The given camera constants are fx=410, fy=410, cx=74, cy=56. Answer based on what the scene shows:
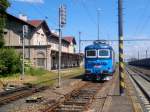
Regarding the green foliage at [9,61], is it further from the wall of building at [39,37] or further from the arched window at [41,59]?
the wall of building at [39,37]

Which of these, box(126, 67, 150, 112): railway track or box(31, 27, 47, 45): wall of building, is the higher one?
box(31, 27, 47, 45): wall of building

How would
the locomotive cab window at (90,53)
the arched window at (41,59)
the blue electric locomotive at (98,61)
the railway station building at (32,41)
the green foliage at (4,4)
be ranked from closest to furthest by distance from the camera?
the blue electric locomotive at (98,61) → the locomotive cab window at (90,53) → the green foliage at (4,4) → the railway station building at (32,41) → the arched window at (41,59)

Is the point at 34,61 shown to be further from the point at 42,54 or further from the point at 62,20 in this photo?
the point at 62,20

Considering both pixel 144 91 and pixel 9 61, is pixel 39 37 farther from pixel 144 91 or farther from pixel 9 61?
pixel 144 91

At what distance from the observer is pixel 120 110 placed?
604 inches

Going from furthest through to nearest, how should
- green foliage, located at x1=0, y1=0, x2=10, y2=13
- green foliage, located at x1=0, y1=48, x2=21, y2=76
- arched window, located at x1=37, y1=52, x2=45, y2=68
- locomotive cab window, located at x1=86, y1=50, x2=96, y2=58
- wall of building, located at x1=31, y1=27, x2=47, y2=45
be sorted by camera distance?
wall of building, located at x1=31, y1=27, x2=47, y2=45 → arched window, located at x1=37, y1=52, x2=45, y2=68 → green foliage, located at x1=0, y1=48, x2=21, y2=76 → green foliage, located at x1=0, y1=0, x2=10, y2=13 → locomotive cab window, located at x1=86, y1=50, x2=96, y2=58

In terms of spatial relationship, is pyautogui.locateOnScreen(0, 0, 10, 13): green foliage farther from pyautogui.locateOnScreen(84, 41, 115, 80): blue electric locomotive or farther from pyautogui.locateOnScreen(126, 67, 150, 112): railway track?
pyautogui.locateOnScreen(126, 67, 150, 112): railway track

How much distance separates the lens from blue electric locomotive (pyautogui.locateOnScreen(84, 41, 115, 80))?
113 feet

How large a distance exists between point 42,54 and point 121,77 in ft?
121

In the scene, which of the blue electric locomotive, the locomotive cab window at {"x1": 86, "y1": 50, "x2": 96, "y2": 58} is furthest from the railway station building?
the blue electric locomotive

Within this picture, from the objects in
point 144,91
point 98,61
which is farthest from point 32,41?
point 144,91

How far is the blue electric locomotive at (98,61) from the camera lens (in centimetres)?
3453

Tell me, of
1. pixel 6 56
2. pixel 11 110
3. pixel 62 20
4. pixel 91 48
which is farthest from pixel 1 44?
pixel 11 110

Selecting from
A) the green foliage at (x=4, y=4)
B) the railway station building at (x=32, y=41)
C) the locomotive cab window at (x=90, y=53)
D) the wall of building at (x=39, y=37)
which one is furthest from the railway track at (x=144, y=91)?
the wall of building at (x=39, y=37)
